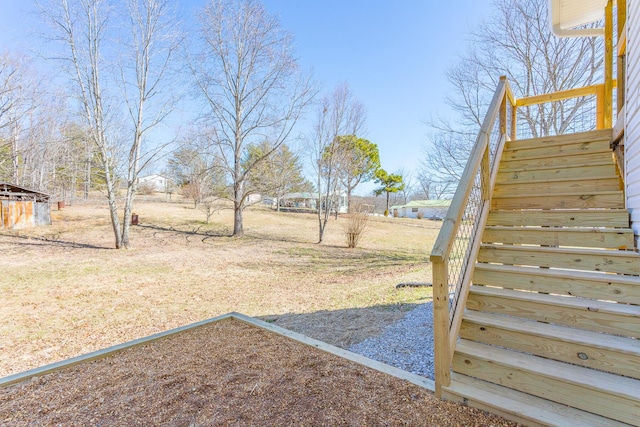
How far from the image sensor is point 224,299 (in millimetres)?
5293

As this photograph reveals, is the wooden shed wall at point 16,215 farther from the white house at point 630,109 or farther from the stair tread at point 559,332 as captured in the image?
the white house at point 630,109

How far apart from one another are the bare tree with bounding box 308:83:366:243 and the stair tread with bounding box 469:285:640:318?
9.24 meters

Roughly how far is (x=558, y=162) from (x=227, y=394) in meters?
3.97

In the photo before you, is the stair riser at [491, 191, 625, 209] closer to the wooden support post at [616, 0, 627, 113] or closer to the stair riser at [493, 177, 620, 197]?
the stair riser at [493, 177, 620, 197]

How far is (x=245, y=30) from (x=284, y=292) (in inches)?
398

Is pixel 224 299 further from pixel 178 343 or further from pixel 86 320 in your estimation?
pixel 178 343

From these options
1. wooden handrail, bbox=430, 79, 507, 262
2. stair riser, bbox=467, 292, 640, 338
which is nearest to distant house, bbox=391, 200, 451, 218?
wooden handrail, bbox=430, 79, 507, 262

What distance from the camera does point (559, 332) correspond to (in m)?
1.94

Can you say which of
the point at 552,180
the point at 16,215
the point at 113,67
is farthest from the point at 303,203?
the point at 552,180

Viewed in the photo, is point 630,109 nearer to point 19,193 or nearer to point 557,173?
point 557,173

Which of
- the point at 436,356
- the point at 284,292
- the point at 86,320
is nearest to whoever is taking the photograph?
the point at 436,356

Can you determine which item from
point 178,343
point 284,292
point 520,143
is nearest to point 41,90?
point 284,292

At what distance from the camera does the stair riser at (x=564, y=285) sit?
6.58ft

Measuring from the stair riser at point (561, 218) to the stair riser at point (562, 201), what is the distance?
135 mm
